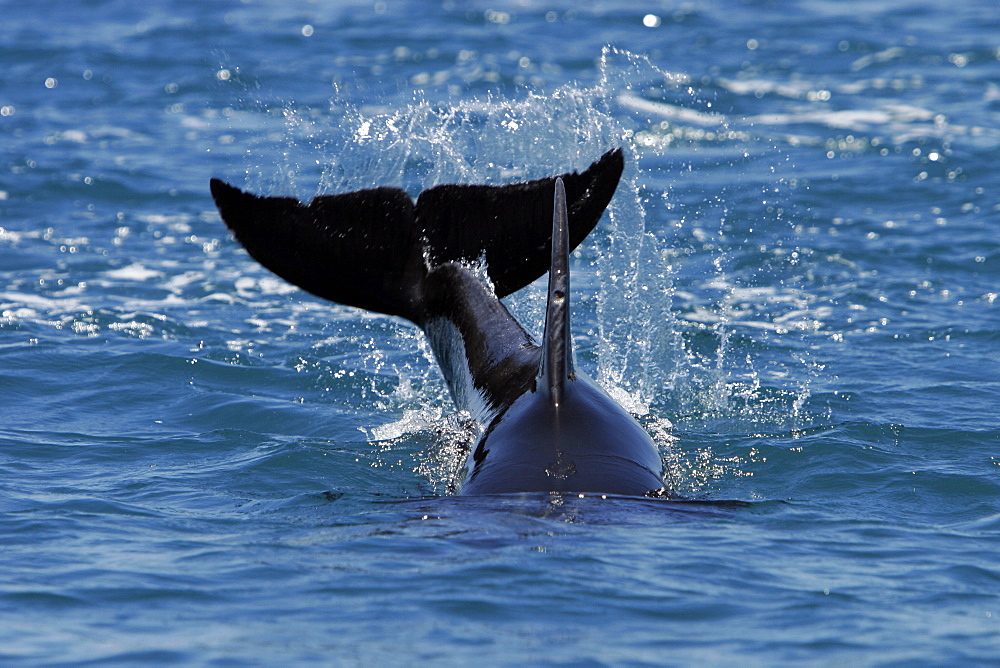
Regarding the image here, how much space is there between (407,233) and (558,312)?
251 cm

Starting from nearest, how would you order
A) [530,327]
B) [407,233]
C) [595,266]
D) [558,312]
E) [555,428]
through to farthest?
[558,312], [555,428], [407,233], [530,327], [595,266]

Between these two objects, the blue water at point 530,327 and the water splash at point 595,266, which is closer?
the blue water at point 530,327

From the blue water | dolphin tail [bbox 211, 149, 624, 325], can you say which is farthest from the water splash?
dolphin tail [bbox 211, 149, 624, 325]

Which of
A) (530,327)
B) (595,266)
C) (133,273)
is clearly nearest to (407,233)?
(530,327)

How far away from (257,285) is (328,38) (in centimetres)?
1185

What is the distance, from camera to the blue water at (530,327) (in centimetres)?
579

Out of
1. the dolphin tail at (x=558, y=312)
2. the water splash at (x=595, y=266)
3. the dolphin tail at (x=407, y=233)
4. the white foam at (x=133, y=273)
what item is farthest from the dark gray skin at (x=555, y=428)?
the white foam at (x=133, y=273)

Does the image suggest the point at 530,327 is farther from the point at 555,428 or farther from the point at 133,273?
the point at 133,273

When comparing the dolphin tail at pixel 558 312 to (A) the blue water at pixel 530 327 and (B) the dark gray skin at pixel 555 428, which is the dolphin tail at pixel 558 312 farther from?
(A) the blue water at pixel 530 327

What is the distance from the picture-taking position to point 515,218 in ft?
29.4

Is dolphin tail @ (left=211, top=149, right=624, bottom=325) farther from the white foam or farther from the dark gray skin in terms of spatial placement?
the white foam

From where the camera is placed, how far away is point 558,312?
6840 mm

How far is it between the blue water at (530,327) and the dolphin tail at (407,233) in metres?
1.02

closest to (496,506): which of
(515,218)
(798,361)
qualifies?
(515,218)
